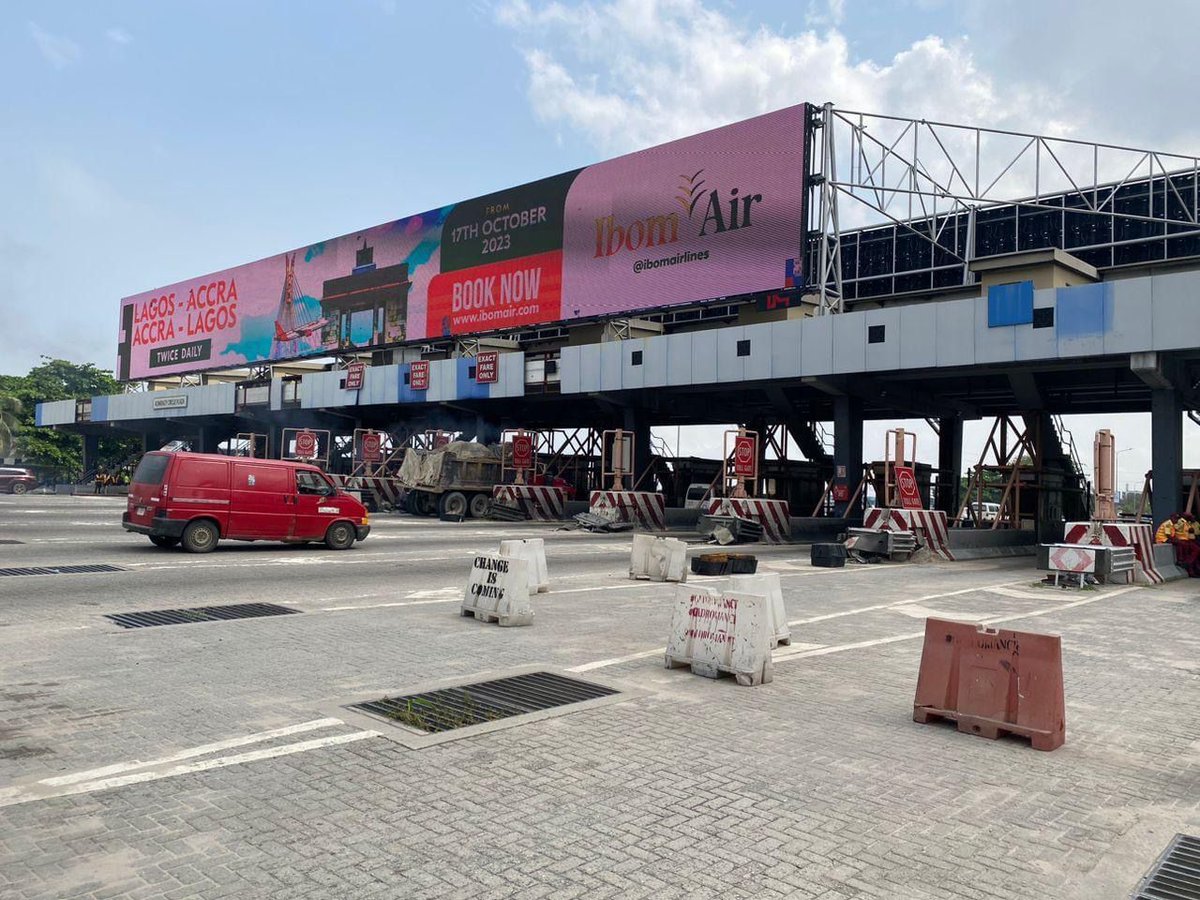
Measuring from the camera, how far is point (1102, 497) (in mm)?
19859

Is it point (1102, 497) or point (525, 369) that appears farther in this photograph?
point (525, 369)

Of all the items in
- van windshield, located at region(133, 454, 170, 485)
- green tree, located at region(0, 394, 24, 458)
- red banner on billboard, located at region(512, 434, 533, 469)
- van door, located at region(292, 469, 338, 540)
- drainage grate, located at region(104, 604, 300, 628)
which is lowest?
drainage grate, located at region(104, 604, 300, 628)

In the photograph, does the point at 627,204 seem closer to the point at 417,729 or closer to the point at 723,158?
the point at 723,158

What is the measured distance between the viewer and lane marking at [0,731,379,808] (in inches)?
187

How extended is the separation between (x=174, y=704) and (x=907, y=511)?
19057mm

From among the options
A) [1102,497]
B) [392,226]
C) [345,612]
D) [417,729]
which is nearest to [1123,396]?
[1102,497]

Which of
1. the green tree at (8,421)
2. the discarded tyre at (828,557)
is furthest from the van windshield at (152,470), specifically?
the green tree at (8,421)

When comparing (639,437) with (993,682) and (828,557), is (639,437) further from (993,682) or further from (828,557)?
(993,682)

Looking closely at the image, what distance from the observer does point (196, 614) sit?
1085 centimetres

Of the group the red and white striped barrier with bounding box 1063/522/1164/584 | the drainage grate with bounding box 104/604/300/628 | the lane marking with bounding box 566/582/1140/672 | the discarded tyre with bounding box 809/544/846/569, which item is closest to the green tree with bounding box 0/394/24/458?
the discarded tyre with bounding box 809/544/846/569

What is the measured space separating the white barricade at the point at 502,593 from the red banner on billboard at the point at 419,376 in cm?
3304

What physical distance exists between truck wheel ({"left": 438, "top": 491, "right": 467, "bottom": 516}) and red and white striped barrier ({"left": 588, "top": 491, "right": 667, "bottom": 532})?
5395 millimetres

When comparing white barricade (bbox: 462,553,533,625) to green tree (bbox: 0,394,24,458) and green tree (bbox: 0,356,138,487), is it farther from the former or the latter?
green tree (bbox: 0,394,24,458)

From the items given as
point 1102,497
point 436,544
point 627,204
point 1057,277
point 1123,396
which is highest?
point 627,204
